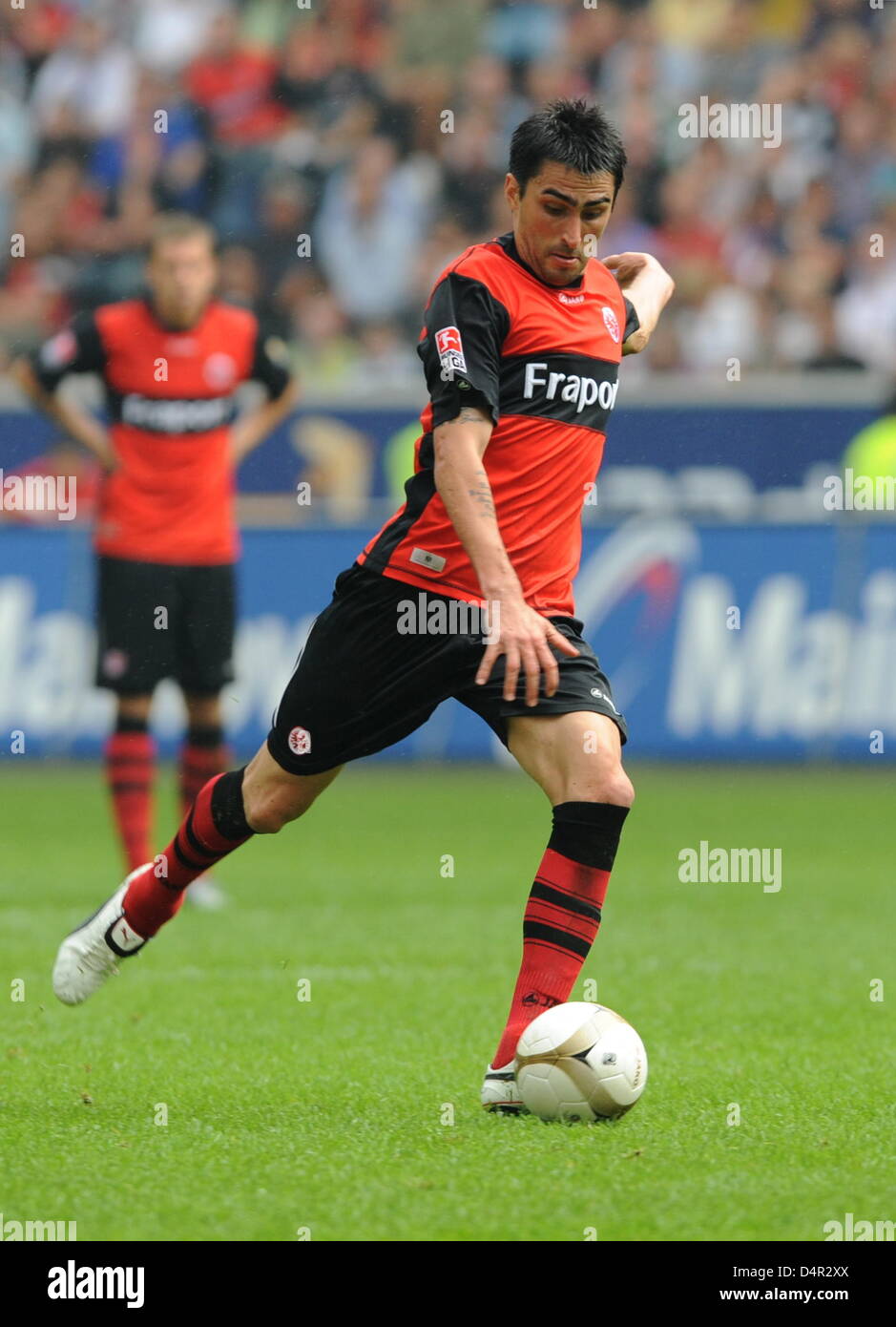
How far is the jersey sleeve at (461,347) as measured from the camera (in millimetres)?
4883

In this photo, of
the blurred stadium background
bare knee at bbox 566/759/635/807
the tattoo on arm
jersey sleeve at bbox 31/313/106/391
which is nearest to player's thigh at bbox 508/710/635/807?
bare knee at bbox 566/759/635/807

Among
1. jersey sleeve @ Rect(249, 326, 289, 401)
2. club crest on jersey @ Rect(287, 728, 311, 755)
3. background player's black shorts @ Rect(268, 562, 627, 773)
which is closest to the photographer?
background player's black shorts @ Rect(268, 562, 627, 773)

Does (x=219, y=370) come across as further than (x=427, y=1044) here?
Yes

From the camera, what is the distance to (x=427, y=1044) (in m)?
5.91

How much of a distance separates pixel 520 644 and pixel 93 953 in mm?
1667

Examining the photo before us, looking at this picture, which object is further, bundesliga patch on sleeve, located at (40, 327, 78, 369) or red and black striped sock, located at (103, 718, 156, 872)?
bundesliga patch on sleeve, located at (40, 327, 78, 369)

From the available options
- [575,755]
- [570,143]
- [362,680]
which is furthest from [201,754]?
[570,143]

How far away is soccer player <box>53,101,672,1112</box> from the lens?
4898mm

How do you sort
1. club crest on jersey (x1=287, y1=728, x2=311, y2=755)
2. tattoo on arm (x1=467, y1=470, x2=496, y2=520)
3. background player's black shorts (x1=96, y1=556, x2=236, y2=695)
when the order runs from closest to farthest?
tattoo on arm (x1=467, y1=470, x2=496, y2=520) → club crest on jersey (x1=287, y1=728, x2=311, y2=755) → background player's black shorts (x1=96, y1=556, x2=236, y2=695)

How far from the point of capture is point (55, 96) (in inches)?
710

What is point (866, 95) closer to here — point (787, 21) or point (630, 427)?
point (787, 21)

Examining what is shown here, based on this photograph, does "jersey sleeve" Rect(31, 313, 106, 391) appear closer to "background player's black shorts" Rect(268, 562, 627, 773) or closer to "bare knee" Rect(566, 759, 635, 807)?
"background player's black shorts" Rect(268, 562, 627, 773)

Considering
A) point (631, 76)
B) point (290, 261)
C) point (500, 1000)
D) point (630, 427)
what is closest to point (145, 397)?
point (500, 1000)

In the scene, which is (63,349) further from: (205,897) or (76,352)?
(205,897)
